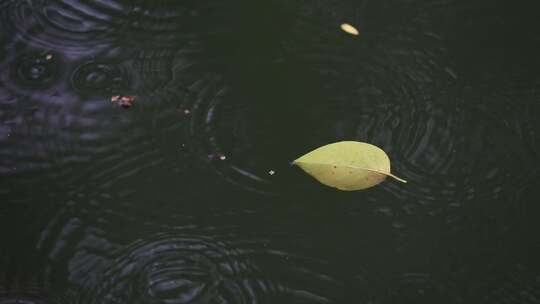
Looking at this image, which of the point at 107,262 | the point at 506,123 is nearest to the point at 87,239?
the point at 107,262

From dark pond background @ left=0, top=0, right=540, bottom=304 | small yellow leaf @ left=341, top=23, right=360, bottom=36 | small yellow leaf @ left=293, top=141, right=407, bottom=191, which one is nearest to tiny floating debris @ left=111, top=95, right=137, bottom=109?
dark pond background @ left=0, top=0, right=540, bottom=304

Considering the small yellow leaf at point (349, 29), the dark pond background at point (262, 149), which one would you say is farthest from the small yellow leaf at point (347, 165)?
the small yellow leaf at point (349, 29)

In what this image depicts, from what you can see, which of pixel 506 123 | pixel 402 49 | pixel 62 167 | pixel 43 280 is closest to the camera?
pixel 43 280

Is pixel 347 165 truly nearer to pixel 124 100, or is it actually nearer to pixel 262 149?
pixel 262 149

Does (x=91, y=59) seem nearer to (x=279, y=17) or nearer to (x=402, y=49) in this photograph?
(x=279, y=17)

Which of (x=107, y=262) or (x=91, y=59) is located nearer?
(x=107, y=262)

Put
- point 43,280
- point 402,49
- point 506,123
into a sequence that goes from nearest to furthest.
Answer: point 43,280, point 506,123, point 402,49

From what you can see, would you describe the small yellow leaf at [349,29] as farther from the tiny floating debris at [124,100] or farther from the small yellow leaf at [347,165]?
the tiny floating debris at [124,100]
